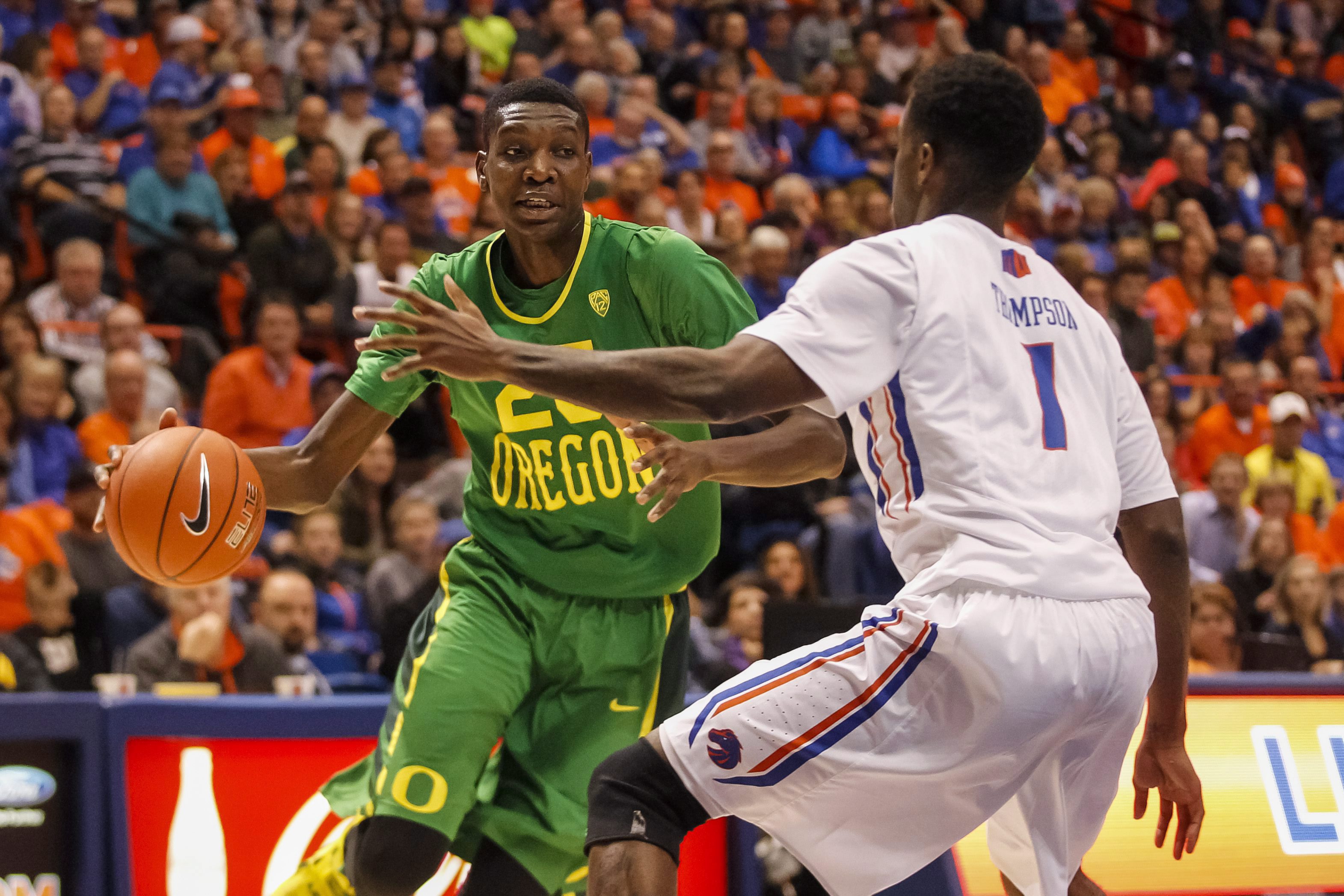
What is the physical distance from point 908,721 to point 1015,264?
87cm

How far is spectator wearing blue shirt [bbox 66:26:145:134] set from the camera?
9.56 m

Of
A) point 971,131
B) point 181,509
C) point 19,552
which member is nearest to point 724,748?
point 971,131

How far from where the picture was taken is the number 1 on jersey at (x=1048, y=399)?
8.90 ft

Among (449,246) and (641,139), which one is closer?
(449,246)

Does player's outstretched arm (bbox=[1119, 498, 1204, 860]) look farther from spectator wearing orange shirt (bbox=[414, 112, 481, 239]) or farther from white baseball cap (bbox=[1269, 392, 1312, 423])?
spectator wearing orange shirt (bbox=[414, 112, 481, 239])

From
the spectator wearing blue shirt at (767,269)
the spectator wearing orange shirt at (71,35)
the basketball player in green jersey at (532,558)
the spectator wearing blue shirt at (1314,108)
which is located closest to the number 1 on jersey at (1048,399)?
the basketball player in green jersey at (532,558)

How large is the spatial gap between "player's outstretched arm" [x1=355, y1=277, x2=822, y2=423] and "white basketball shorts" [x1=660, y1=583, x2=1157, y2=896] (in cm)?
48

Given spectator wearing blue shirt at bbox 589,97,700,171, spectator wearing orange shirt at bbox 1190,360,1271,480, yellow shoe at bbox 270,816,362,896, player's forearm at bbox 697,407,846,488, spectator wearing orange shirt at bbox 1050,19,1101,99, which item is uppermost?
spectator wearing orange shirt at bbox 1050,19,1101,99

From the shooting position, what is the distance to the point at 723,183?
35.7 ft

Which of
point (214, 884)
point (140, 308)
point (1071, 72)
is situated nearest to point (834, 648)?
point (214, 884)

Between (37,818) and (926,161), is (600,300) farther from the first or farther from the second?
(37,818)

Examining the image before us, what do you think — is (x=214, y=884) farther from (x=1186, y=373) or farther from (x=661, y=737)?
(x=1186, y=373)

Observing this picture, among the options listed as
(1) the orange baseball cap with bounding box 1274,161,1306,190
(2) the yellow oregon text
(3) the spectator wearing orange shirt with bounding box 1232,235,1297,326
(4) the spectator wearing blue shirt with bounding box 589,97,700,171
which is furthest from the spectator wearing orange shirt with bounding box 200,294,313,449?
(1) the orange baseball cap with bounding box 1274,161,1306,190

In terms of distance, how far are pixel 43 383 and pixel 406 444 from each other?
5.96 feet
